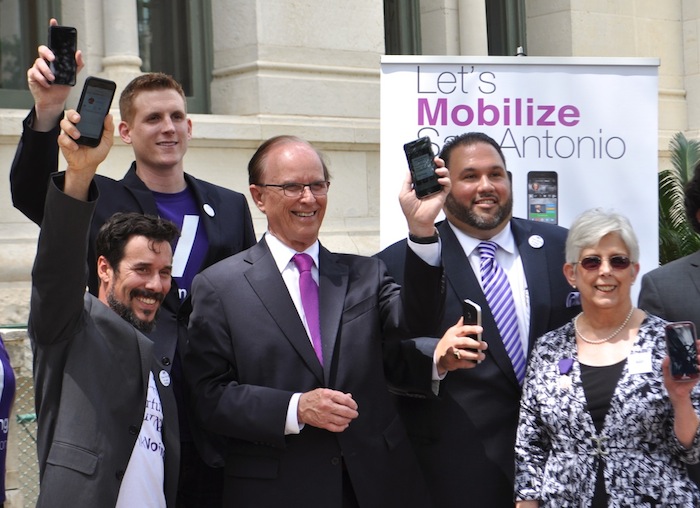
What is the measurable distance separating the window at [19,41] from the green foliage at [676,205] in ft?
18.6

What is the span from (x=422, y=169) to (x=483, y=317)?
2.42 feet

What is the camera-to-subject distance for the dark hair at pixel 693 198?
15.1ft

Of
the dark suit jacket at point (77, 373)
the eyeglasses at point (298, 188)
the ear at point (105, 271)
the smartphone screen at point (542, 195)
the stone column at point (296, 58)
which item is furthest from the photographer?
the stone column at point (296, 58)

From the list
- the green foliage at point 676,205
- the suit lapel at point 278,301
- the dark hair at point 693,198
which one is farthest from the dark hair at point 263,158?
the green foliage at point 676,205

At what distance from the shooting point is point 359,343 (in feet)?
13.0

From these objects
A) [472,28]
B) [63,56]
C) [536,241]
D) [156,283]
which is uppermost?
[472,28]

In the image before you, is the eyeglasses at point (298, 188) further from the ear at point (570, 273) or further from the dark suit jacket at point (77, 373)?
the ear at point (570, 273)

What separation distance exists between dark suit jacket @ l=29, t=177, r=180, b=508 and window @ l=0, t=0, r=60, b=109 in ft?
14.7

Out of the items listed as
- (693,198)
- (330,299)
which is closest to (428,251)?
(330,299)

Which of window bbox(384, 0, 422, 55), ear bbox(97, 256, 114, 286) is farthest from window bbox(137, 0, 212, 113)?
ear bbox(97, 256, 114, 286)

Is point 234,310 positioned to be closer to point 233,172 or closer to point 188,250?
point 188,250

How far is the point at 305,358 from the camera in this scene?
3.88 metres

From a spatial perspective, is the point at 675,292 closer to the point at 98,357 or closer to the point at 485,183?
the point at 485,183

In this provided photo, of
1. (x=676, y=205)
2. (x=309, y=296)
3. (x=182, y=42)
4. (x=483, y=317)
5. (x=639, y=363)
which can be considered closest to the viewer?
(x=639, y=363)
